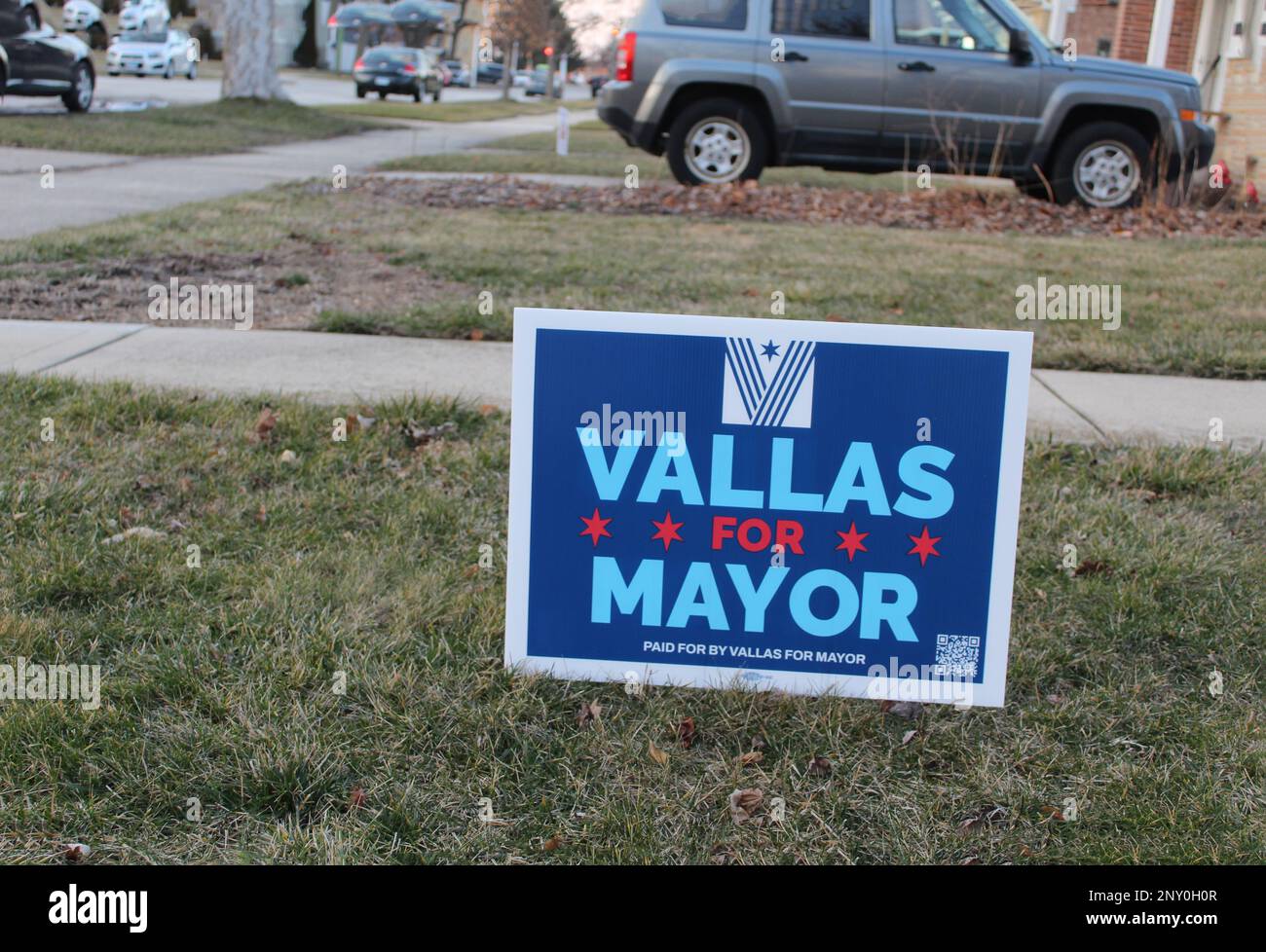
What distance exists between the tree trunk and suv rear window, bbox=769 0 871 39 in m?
15.1

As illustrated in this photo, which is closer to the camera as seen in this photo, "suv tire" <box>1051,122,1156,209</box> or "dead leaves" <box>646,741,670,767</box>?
"dead leaves" <box>646,741,670,767</box>

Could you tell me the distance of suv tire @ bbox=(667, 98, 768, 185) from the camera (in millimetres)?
11312

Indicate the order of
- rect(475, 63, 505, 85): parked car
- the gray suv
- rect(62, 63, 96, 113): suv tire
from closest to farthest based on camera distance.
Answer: the gray suv
rect(62, 63, 96, 113): suv tire
rect(475, 63, 505, 85): parked car

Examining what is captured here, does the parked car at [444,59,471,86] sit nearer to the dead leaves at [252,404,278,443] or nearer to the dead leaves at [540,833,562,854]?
the dead leaves at [252,404,278,443]

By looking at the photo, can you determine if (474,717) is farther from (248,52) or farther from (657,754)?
(248,52)

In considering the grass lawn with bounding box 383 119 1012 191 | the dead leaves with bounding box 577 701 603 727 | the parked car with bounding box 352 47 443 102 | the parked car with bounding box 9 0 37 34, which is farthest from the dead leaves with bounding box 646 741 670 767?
the parked car with bounding box 352 47 443 102

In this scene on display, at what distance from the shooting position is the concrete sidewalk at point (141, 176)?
31.6 feet

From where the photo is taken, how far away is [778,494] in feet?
8.86

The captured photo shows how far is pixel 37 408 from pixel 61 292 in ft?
7.44

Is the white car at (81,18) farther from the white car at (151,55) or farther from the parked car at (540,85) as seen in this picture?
the parked car at (540,85)

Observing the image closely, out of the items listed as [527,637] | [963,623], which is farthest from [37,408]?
[963,623]

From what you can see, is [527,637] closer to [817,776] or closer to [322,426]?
[817,776]

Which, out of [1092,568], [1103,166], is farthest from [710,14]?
[1092,568]

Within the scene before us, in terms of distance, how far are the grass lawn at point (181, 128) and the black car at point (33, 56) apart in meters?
0.45
